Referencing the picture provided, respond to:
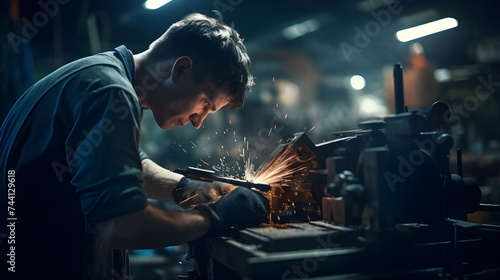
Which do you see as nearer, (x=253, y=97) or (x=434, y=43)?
(x=434, y=43)

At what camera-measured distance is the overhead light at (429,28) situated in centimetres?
653

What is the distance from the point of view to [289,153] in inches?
76.9

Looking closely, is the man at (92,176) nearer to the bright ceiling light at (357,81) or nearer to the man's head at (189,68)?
the man's head at (189,68)

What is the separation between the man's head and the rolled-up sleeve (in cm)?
48

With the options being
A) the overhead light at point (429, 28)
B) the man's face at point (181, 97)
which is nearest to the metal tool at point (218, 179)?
the man's face at point (181, 97)

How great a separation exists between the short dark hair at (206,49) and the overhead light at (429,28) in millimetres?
5667

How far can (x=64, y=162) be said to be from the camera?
151 centimetres

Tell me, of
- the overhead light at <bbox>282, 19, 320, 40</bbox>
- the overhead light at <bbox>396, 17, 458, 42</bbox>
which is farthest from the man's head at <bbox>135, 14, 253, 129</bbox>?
the overhead light at <bbox>282, 19, 320, 40</bbox>

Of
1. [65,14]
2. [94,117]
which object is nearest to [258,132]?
[65,14]

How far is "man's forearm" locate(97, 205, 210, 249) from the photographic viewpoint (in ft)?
4.47

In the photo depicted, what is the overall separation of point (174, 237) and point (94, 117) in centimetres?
53

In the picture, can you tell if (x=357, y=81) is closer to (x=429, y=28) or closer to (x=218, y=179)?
(x=429, y=28)

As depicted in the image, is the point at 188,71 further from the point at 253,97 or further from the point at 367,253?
the point at 253,97

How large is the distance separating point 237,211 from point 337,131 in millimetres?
978
